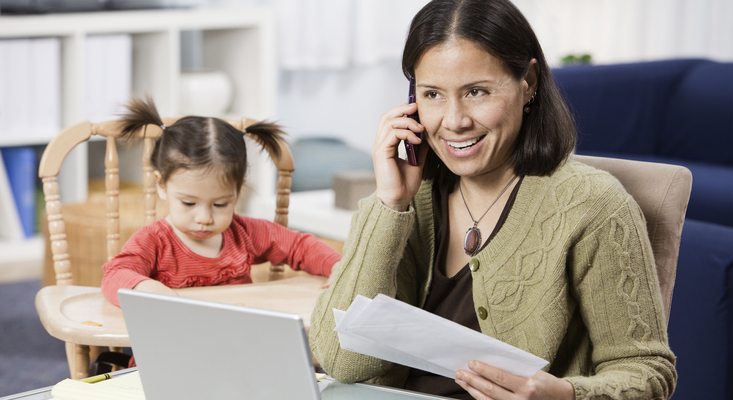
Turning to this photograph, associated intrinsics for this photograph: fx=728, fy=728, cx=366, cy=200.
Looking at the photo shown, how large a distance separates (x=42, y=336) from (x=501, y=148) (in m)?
2.03

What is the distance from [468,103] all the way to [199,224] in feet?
2.22

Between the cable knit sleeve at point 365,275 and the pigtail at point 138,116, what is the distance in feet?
2.25

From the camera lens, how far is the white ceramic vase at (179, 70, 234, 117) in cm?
325

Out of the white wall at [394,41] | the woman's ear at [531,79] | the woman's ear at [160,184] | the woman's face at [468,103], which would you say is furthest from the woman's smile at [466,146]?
the white wall at [394,41]

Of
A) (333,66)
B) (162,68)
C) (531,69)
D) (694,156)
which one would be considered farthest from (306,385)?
(333,66)

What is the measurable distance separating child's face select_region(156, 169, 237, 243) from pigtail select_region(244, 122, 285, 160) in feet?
0.61

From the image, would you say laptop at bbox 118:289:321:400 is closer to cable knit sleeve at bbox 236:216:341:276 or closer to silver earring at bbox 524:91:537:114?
silver earring at bbox 524:91:537:114

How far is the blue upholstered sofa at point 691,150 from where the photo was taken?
165 cm

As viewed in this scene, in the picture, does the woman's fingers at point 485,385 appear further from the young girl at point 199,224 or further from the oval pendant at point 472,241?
the young girl at point 199,224

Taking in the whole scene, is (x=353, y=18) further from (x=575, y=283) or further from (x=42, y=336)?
(x=575, y=283)

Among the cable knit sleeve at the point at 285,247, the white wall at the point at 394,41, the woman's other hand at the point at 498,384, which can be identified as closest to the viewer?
the woman's other hand at the point at 498,384

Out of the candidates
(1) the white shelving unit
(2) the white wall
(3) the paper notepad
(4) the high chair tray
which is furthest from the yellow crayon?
(2) the white wall

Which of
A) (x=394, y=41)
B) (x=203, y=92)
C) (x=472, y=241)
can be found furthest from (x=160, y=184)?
(x=394, y=41)

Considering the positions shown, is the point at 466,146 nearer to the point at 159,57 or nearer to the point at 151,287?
the point at 151,287
